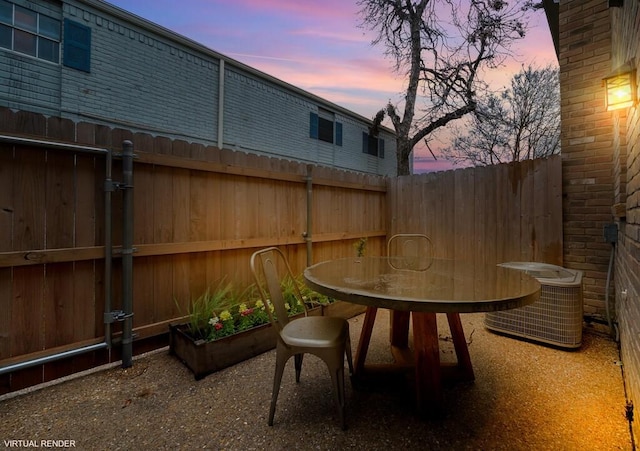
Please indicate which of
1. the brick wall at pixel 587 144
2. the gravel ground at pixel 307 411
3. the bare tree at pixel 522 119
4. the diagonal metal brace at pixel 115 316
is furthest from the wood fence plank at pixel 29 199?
the bare tree at pixel 522 119

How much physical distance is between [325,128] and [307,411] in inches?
337

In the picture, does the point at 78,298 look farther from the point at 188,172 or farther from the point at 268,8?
the point at 268,8

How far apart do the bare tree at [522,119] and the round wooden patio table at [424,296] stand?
312 inches

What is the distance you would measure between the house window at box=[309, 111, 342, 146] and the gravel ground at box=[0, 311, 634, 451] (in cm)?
764

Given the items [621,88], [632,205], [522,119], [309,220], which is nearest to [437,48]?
[522,119]

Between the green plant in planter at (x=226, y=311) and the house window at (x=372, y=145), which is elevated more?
the house window at (x=372, y=145)

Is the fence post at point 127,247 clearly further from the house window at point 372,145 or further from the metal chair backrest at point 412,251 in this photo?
the house window at point 372,145

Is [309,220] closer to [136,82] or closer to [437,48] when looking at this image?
[136,82]

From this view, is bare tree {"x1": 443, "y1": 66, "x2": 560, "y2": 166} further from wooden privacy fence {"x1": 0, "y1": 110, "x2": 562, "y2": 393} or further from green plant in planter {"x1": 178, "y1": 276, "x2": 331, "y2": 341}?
green plant in planter {"x1": 178, "y1": 276, "x2": 331, "y2": 341}

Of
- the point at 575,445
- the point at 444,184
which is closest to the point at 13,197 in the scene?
the point at 575,445

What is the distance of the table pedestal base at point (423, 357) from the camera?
63.4 inches

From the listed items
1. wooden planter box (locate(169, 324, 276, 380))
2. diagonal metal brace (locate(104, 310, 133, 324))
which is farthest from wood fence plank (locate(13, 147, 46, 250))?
wooden planter box (locate(169, 324, 276, 380))

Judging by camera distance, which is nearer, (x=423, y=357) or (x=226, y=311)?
(x=423, y=357)

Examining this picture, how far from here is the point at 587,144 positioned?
9.69 feet
